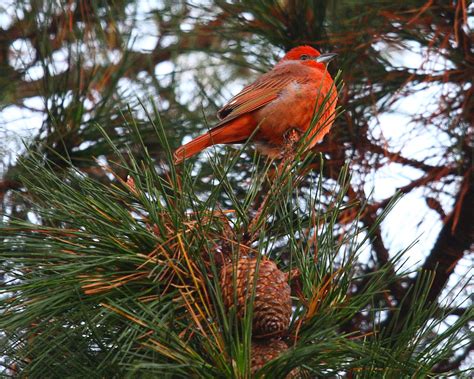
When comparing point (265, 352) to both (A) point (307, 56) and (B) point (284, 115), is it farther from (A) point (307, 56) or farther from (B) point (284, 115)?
(A) point (307, 56)

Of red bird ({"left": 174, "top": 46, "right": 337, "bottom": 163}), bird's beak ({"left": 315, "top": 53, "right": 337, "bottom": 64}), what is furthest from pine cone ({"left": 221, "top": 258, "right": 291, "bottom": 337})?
bird's beak ({"left": 315, "top": 53, "right": 337, "bottom": 64})

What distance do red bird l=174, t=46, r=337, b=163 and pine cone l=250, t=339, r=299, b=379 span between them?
4.60 feet

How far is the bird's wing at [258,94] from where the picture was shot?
3.44m

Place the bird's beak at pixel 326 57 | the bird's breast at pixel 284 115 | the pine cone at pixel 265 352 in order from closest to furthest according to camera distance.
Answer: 1. the pine cone at pixel 265 352
2. the bird's breast at pixel 284 115
3. the bird's beak at pixel 326 57

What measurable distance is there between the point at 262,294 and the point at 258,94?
67.9 inches

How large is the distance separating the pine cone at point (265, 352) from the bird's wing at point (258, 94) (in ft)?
5.27

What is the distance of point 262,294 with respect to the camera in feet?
6.21

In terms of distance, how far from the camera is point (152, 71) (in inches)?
176

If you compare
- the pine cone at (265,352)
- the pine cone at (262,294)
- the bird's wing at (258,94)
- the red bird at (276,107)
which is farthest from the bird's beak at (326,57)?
the pine cone at (265,352)

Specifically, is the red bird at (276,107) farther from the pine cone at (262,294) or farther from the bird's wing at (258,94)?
the pine cone at (262,294)

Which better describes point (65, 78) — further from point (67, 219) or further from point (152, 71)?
point (67, 219)

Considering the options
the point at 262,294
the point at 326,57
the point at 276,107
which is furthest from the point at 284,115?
the point at 262,294

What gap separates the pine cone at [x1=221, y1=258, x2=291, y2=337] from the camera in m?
1.86

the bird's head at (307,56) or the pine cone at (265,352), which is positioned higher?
the bird's head at (307,56)
